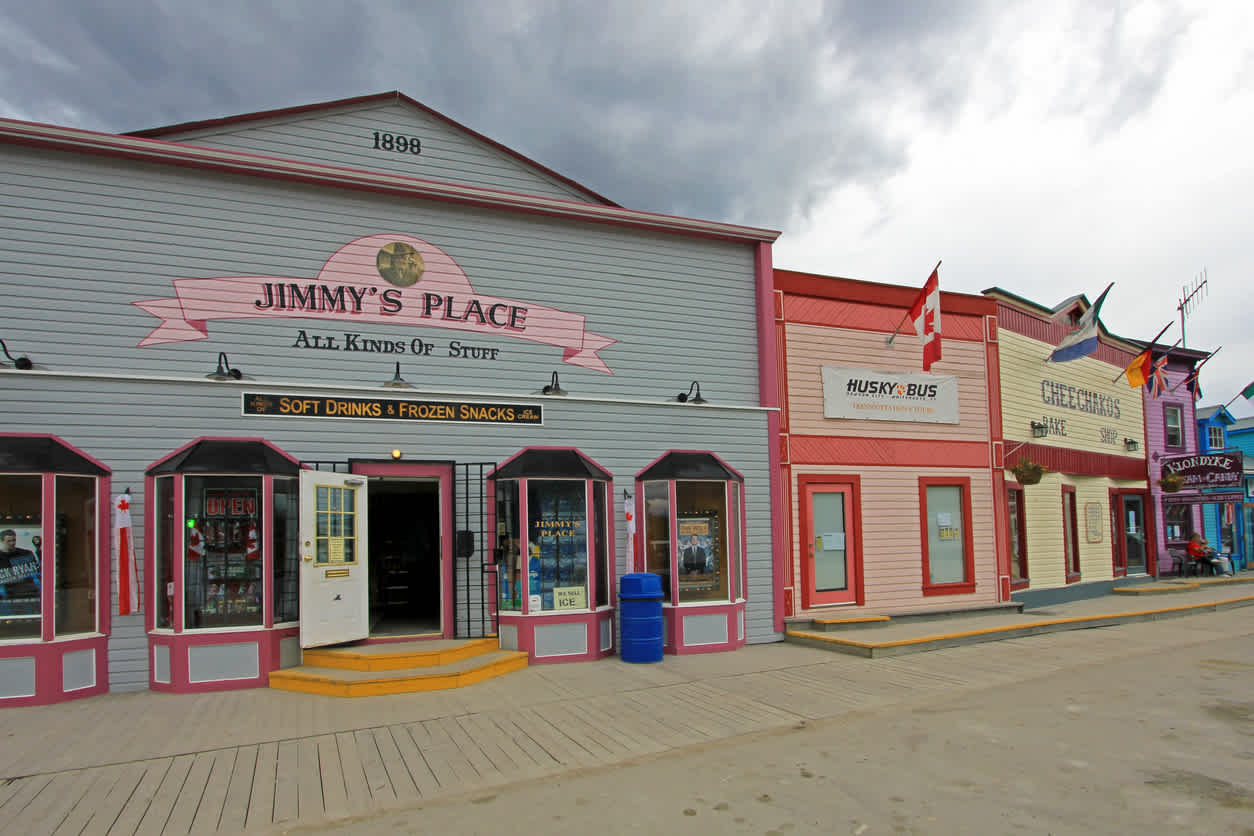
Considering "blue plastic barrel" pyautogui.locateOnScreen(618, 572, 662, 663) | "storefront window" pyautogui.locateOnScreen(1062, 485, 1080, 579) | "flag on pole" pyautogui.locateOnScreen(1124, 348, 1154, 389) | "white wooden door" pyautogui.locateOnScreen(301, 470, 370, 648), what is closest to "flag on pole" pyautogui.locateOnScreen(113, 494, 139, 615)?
"white wooden door" pyautogui.locateOnScreen(301, 470, 370, 648)

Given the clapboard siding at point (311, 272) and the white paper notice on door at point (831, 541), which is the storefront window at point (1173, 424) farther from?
the clapboard siding at point (311, 272)

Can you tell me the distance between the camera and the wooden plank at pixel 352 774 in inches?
209

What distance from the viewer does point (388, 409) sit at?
9.77 m

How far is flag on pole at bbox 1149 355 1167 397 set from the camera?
1955 centimetres

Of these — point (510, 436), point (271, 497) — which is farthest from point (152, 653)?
point (510, 436)

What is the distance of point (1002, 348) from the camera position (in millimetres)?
15031

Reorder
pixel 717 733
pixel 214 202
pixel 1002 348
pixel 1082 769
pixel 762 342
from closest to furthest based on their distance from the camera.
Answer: pixel 1082 769
pixel 717 733
pixel 214 202
pixel 762 342
pixel 1002 348

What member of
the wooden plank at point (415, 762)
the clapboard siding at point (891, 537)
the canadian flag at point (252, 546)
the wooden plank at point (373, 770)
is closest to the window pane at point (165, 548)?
the canadian flag at point (252, 546)

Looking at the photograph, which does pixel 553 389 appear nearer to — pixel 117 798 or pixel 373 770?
pixel 373 770

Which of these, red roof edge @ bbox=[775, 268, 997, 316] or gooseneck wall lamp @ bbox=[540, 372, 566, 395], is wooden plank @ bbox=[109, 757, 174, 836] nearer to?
gooseneck wall lamp @ bbox=[540, 372, 566, 395]

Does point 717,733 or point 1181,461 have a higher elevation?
point 1181,461

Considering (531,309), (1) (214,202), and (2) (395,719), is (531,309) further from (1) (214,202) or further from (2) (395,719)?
(2) (395,719)

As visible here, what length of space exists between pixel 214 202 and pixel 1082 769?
34.5 ft

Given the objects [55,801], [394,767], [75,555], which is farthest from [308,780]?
[75,555]
